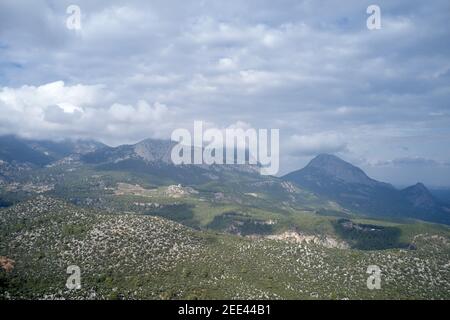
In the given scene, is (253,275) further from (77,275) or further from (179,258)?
(77,275)

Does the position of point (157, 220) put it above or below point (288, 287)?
above

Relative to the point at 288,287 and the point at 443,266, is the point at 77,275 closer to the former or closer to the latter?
the point at 288,287

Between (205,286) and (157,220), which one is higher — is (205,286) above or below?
below

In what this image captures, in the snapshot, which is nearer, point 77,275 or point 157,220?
point 77,275

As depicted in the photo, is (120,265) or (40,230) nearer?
(120,265)

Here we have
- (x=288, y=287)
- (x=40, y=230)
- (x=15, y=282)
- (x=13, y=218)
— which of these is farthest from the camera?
(x=13, y=218)

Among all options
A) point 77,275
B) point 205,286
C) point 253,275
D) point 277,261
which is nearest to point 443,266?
point 277,261

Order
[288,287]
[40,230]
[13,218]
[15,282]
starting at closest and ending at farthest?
[15,282] < [288,287] < [40,230] < [13,218]
